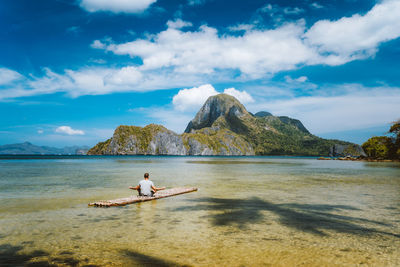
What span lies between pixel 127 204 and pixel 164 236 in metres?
8.30

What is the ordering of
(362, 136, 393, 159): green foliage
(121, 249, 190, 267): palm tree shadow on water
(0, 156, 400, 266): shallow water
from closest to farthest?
1. (121, 249, 190, 267): palm tree shadow on water
2. (0, 156, 400, 266): shallow water
3. (362, 136, 393, 159): green foliage

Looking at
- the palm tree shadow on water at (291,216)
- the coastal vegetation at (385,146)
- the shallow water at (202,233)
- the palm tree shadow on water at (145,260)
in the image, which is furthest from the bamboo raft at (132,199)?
the coastal vegetation at (385,146)

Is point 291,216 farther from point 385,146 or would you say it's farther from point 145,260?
point 385,146

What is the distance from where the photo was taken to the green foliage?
128 metres

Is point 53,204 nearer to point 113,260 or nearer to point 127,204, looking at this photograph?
point 127,204

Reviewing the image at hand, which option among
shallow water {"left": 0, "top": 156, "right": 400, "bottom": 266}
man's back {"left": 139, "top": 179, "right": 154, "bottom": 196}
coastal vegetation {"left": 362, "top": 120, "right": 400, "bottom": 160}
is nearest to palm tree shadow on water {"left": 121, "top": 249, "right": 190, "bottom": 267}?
shallow water {"left": 0, "top": 156, "right": 400, "bottom": 266}

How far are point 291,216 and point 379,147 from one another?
153 m

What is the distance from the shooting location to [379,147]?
138 meters

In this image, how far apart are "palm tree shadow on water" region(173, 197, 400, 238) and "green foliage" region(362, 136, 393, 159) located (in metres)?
139

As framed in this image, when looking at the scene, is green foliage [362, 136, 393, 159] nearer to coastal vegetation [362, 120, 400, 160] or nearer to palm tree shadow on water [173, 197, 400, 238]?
coastal vegetation [362, 120, 400, 160]

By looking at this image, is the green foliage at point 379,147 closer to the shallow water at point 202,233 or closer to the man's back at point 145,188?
the shallow water at point 202,233

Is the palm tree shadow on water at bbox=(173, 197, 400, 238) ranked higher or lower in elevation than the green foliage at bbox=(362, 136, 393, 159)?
lower

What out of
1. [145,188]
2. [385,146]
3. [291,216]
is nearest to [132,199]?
[145,188]

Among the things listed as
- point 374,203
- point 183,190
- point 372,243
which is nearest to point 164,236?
point 372,243
